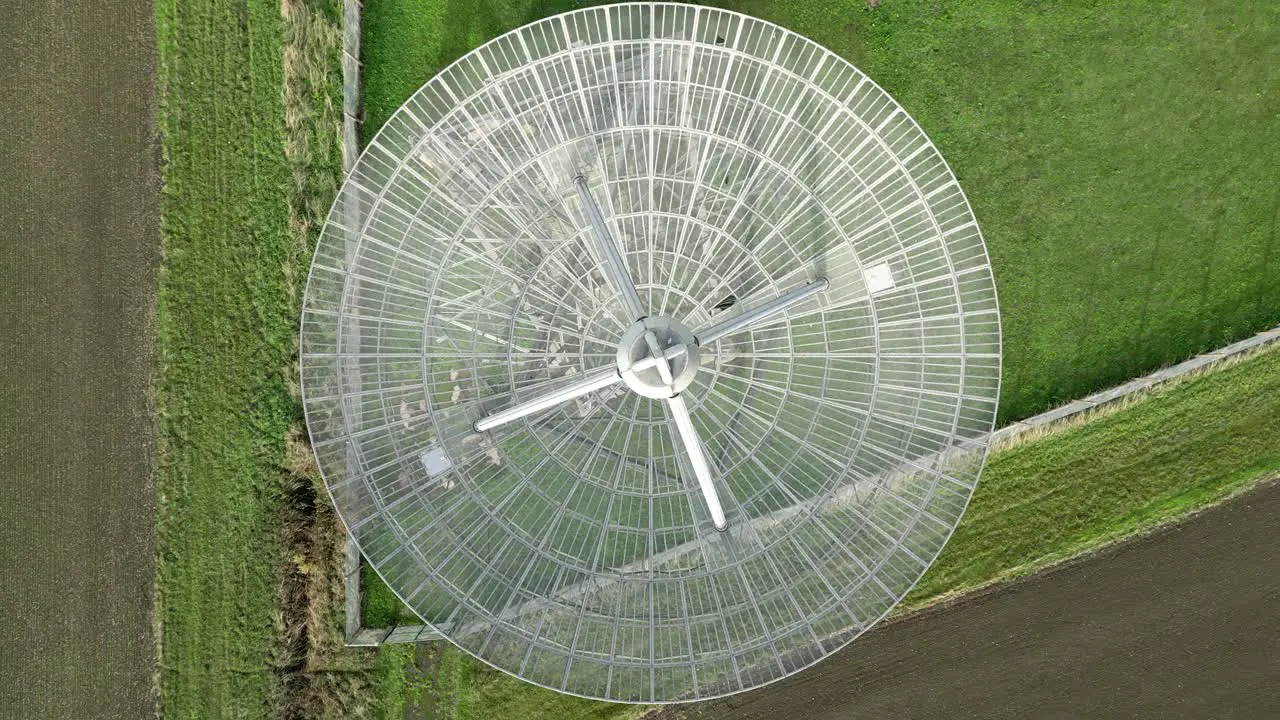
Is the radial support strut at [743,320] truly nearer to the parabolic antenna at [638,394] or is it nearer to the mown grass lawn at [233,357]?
the parabolic antenna at [638,394]

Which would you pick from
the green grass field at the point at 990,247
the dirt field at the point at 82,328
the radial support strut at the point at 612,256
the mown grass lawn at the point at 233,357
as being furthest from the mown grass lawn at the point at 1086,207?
the radial support strut at the point at 612,256

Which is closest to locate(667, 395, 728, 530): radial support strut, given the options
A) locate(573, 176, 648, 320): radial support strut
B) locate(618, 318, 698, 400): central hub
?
locate(618, 318, 698, 400): central hub

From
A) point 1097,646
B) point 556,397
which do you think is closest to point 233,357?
point 556,397

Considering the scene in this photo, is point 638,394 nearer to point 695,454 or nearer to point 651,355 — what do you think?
point 651,355

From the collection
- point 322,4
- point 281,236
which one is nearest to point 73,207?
point 281,236

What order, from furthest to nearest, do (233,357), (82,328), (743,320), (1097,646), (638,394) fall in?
(1097,646)
(82,328)
(233,357)
(638,394)
(743,320)

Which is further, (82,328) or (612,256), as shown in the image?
(82,328)
